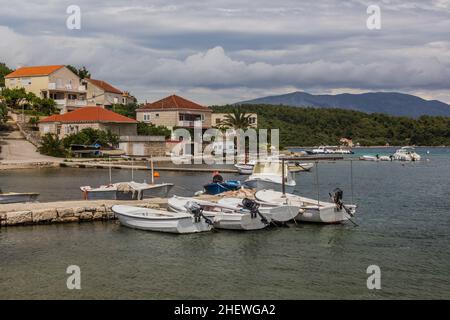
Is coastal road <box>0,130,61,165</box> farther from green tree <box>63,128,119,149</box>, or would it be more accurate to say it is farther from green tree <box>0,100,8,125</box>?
green tree <box>63,128,119,149</box>

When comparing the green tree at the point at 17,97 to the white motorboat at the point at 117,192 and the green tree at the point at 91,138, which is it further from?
the white motorboat at the point at 117,192

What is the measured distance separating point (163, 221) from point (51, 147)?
56037mm

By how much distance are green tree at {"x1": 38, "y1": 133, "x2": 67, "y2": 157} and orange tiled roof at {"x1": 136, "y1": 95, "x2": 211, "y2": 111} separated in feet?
89.5

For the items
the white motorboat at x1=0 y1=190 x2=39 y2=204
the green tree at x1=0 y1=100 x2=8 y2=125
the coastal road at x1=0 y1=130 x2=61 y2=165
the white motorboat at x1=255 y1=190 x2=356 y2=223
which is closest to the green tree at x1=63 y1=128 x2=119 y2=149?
the coastal road at x1=0 y1=130 x2=61 y2=165

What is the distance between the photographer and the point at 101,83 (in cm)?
11719

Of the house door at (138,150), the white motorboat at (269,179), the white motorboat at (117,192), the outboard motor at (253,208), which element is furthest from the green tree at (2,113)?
the outboard motor at (253,208)

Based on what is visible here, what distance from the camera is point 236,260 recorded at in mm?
25359

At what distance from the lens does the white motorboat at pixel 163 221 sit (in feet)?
98.6

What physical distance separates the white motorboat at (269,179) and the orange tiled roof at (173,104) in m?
57.3

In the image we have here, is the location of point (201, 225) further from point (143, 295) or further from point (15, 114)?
point (15, 114)

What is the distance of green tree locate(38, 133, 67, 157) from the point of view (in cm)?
8169

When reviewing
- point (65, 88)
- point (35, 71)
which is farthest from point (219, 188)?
point (35, 71)

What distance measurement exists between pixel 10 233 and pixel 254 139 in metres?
90.5
